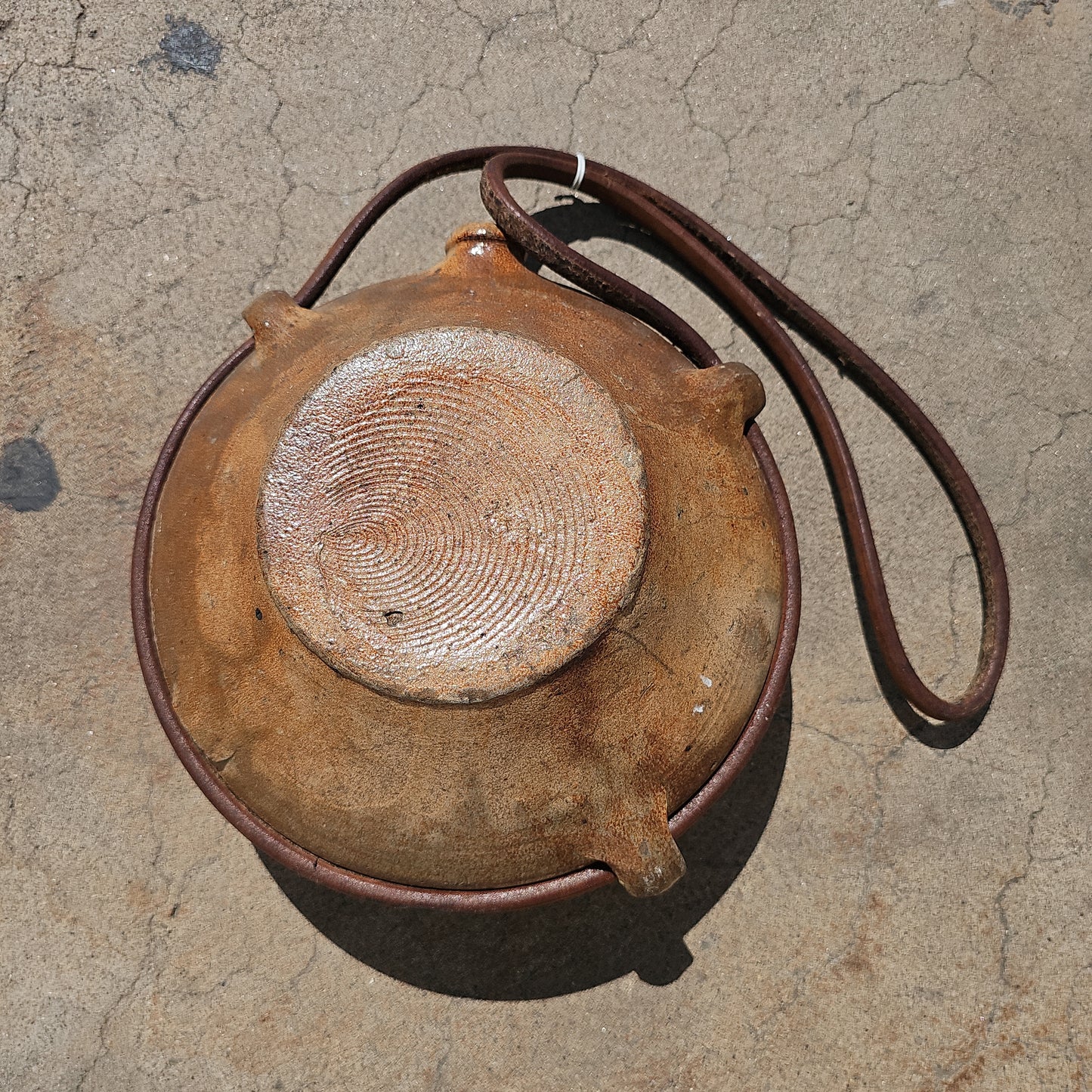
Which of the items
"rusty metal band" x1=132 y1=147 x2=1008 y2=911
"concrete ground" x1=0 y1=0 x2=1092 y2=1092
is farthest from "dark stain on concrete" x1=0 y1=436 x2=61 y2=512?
"rusty metal band" x1=132 y1=147 x2=1008 y2=911

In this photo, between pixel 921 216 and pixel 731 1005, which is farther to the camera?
pixel 921 216

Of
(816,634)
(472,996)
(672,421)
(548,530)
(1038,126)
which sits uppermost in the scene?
(1038,126)

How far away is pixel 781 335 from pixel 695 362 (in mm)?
360

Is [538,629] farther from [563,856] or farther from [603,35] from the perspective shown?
[603,35]

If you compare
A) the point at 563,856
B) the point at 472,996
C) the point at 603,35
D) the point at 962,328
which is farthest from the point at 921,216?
the point at 472,996

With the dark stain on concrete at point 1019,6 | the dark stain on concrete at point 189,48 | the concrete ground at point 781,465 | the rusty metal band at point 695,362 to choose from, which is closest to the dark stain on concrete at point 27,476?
the concrete ground at point 781,465

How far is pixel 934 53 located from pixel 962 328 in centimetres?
79

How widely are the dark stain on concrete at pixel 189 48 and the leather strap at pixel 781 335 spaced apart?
2.78ft

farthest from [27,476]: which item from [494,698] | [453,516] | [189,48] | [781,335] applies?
[781,335]

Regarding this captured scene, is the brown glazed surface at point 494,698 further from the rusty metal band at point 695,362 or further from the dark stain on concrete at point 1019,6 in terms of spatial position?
the dark stain on concrete at point 1019,6

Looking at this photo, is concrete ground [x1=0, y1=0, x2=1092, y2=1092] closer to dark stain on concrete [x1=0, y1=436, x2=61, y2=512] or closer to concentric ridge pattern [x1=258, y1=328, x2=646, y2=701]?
dark stain on concrete [x1=0, y1=436, x2=61, y2=512]

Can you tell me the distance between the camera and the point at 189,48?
2.29 m

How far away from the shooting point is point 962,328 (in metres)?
2.32

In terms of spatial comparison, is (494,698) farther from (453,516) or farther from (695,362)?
(695,362)
